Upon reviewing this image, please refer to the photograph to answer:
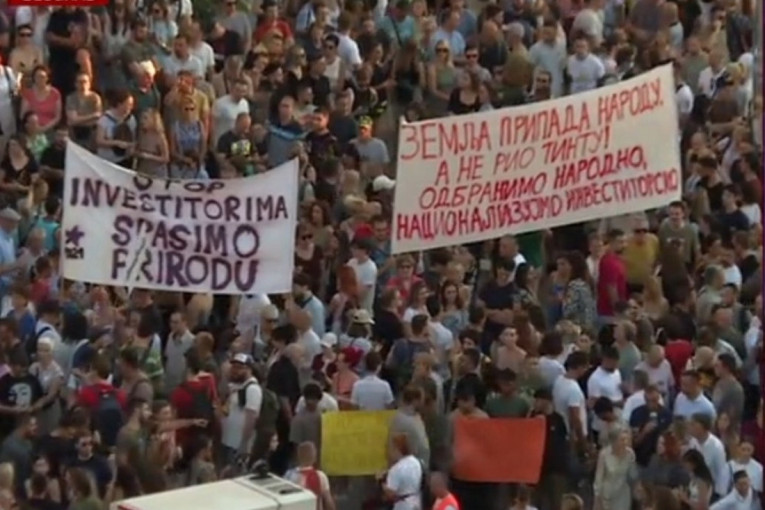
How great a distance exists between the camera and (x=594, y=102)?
18266mm

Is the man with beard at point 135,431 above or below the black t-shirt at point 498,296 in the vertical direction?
below

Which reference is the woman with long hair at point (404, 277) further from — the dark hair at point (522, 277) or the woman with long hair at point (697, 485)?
the woman with long hair at point (697, 485)

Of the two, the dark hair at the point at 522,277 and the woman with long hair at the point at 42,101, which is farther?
the woman with long hair at the point at 42,101

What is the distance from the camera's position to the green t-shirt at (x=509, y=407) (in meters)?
16.4

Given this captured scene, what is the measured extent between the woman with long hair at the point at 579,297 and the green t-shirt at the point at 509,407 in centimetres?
166

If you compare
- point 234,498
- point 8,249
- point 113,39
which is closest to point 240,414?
point 8,249

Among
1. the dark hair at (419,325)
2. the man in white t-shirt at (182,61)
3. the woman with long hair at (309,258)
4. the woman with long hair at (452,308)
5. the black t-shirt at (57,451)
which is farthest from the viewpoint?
the man in white t-shirt at (182,61)

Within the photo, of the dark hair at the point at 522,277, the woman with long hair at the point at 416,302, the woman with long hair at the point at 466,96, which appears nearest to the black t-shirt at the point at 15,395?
the woman with long hair at the point at 416,302

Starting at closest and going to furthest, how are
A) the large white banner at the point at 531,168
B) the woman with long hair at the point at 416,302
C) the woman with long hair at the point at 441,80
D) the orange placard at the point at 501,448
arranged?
the orange placard at the point at 501,448 < the woman with long hair at the point at 416,302 < the large white banner at the point at 531,168 < the woman with long hair at the point at 441,80

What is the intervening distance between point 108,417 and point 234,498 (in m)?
3.73

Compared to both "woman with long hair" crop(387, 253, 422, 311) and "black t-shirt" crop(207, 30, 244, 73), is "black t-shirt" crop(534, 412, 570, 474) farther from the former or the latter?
"black t-shirt" crop(207, 30, 244, 73)

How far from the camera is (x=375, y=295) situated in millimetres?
18281

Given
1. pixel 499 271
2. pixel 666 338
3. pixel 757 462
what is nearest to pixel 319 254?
pixel 499 271

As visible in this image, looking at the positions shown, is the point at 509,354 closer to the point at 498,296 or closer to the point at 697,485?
the point at 498,296
